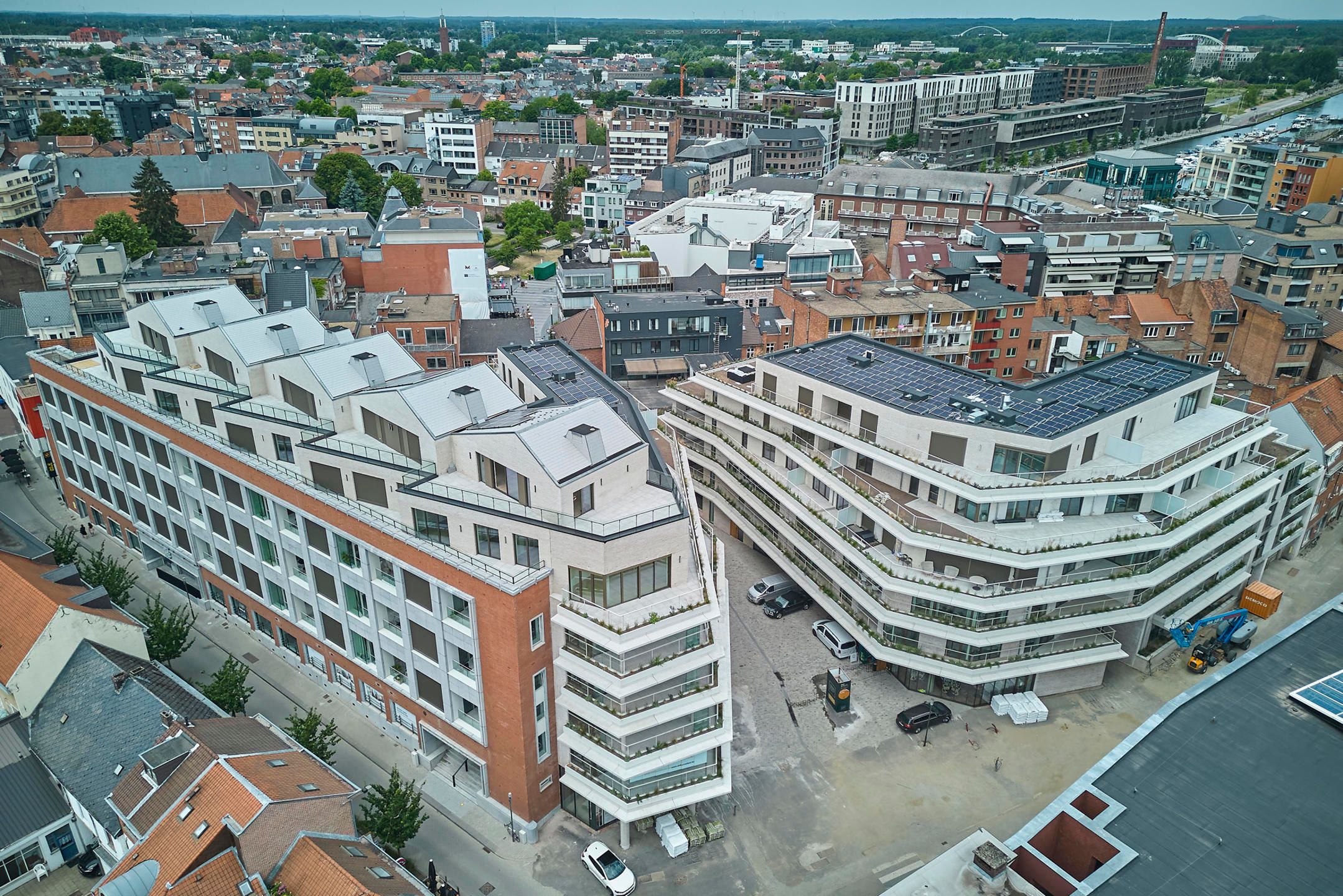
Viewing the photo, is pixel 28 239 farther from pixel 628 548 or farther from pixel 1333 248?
pixel 1333 248

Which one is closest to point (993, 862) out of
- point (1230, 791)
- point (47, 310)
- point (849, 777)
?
point (1230, 791)

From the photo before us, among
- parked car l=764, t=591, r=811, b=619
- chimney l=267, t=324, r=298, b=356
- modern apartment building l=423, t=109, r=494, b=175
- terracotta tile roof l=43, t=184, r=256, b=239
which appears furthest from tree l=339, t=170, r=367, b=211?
parked car l=764, t=591, r=811, b=619

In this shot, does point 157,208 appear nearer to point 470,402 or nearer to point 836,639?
point 470,402

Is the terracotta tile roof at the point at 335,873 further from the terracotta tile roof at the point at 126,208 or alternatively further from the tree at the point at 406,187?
the tree at the point at 406,187

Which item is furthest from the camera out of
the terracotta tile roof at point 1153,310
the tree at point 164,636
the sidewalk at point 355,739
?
the terracotta tile roof at point 1153,310

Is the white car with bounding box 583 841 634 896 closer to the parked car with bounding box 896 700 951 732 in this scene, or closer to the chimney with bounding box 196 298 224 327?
the parked car with bounding box 896 700 951 732

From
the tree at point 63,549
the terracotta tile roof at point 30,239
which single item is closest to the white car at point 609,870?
the tree at point 63,549
